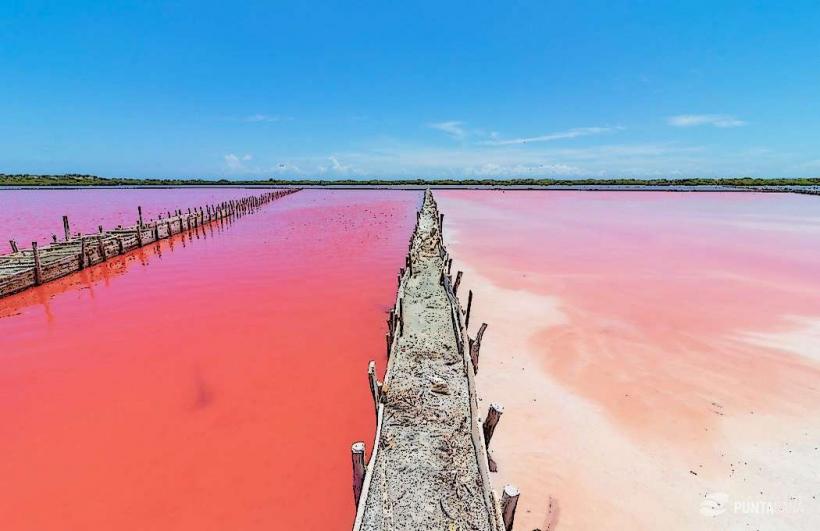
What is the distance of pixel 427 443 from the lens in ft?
18.8

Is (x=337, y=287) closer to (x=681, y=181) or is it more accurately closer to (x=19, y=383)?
(x=19, y=383)

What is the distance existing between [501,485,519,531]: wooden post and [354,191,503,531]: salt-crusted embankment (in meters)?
0.13

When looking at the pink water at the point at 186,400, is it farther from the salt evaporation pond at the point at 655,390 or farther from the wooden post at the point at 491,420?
the salt evaporation pond at the point at 655,390

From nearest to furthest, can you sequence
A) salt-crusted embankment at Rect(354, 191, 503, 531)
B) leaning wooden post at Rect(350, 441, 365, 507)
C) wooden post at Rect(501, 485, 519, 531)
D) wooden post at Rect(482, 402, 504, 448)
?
wooden post at Rect(501, 485, 519, 531) < salt-crusted embankment at Rect(354, 191, 503, 531) < leaning wooden post at Rect(350, 441, 365, 507) < wooden post at Rect(482, 402, 504, 448)

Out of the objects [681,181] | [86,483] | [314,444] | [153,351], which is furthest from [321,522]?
[681,181]

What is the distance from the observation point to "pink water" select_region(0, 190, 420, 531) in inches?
231

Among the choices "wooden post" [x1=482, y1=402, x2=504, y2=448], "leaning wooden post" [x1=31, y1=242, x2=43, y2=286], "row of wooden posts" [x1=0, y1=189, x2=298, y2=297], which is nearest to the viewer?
"wooden post" [x1=482, y1=402, x2=504, y2=448]

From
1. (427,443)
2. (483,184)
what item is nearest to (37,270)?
(427,443)

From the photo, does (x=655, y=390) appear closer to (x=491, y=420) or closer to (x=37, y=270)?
(x=491, y=420)

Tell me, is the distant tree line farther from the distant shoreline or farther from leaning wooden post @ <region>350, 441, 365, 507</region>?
leaning wooden post @ <region>350, 441, 365, 507</region>

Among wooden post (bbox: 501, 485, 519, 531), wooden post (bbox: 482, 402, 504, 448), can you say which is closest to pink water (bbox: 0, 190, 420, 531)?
wooden post (bbox: 482, 402, 504, 448)

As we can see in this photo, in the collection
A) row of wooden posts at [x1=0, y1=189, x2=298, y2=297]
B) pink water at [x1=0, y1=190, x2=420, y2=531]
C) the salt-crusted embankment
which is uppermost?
row of wooden posts at [x1=0, y1=189, x2=298, y2=297]

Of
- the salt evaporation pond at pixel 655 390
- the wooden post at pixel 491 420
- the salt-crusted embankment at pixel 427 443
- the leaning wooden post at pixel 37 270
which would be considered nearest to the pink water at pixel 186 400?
the leaning wooden post at pixel 37 270

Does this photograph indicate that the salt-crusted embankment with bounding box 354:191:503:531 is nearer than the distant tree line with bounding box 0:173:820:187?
Yes
